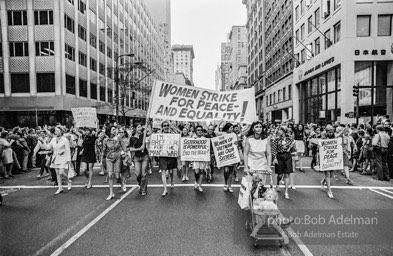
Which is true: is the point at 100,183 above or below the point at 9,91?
below

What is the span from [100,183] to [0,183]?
13.4 ft

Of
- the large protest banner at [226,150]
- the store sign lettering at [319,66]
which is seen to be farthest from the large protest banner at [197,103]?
the store sign lettering at [319,66]

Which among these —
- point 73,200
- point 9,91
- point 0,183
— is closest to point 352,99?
point 73,200

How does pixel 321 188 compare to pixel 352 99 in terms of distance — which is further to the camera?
pixel 352 99

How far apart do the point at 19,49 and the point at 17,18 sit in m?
3.29

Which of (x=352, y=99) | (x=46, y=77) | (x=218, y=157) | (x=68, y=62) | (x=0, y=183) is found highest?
(x=68, y=62)

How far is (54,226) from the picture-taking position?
17.3 feet

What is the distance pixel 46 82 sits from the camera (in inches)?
1096

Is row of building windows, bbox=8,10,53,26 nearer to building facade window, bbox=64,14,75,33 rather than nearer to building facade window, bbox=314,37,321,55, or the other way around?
building facade window, bbox=64,14,75,33

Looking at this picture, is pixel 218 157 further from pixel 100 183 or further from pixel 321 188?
pixel 100 183

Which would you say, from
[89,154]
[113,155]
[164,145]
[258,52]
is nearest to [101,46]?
[89,154]

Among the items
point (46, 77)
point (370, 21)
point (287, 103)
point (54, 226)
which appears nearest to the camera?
point (54, 226)

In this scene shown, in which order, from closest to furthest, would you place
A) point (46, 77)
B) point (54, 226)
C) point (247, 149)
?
1. point (54, 226)
2. point (247, 149)
3. point (46, 77)

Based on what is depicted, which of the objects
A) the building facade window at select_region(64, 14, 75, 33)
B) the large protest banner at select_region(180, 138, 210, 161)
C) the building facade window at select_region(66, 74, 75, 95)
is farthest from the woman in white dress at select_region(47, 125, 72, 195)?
the building facade window at select_region(64, 14, 75, 33)
